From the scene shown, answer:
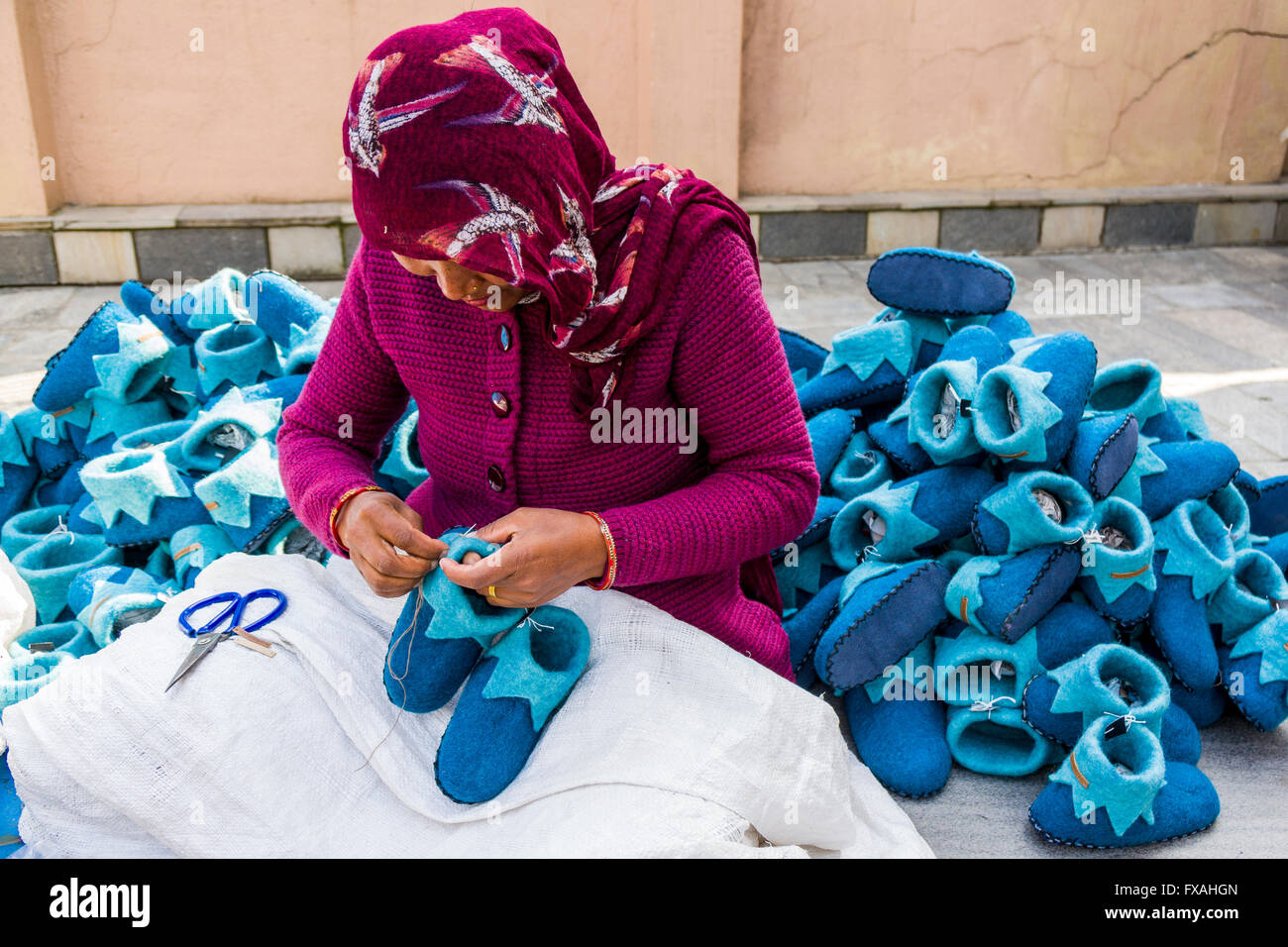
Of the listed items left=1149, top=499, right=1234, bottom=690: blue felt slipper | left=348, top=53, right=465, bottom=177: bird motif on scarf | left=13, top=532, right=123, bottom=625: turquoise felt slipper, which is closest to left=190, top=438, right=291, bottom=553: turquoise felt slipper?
left=13, top=532, right=123, bottom=625: turquoise felt slipper

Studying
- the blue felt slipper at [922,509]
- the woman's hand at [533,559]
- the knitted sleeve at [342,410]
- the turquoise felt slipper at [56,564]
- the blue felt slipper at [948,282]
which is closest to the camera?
the woman's hand at [533,559]

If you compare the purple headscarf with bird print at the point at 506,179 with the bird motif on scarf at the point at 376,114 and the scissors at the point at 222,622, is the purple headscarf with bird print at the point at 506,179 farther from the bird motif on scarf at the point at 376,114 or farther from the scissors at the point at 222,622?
the scissors at the point at 222,622

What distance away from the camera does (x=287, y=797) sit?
1.21 m

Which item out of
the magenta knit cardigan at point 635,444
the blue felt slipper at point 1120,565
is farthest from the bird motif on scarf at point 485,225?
the blue felt slipper at point 1120,565

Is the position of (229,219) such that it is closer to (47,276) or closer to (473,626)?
(47,276)

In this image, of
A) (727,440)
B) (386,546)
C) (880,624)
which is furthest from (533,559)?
(880,624)

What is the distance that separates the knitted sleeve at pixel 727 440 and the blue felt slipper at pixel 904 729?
0.58 meters

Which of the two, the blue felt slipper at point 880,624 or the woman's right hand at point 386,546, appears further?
the blue felt slipper at point 880,624

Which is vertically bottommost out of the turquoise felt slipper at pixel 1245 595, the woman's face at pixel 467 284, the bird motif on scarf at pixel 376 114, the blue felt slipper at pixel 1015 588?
the turquoise felt slipper at pixel 1245 595

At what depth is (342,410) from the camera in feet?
4.88

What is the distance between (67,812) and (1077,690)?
4.51 feet

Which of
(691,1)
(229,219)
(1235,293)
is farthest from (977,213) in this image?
(229,219)

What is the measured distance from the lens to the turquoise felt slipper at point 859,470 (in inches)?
82.0

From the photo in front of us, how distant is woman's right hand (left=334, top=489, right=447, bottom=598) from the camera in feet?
4.08
